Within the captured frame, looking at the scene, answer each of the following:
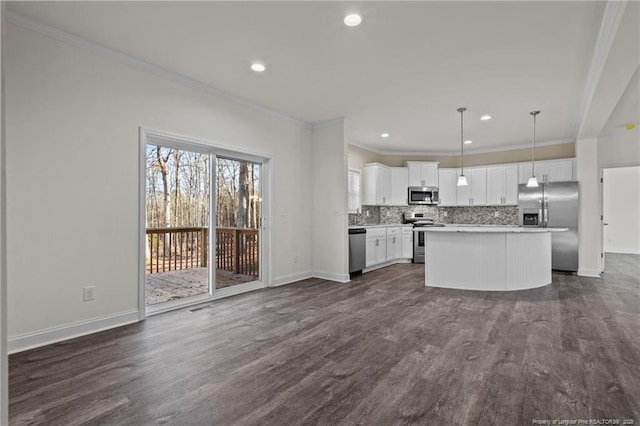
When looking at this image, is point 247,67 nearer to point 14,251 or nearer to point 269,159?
point 269,159

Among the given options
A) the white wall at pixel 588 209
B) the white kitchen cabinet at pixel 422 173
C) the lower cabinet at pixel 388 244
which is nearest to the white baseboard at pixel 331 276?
the lower cabinet at pixel 388 244

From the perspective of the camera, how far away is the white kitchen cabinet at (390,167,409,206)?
774cm

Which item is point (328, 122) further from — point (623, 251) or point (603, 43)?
point (623, 251)

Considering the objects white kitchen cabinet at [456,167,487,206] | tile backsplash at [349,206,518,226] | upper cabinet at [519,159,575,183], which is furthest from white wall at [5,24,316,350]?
upper cabinet at [519,159,575,183]

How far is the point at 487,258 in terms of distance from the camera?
4.61m

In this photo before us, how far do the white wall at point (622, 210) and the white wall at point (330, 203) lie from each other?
8615 millimetres

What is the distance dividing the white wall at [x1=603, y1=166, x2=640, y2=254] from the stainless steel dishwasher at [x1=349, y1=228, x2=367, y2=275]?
8.13 meters

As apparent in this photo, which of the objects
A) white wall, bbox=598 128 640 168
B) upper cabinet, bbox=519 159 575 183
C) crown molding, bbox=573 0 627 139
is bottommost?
upper cabinet, bbox=519 159 575 183

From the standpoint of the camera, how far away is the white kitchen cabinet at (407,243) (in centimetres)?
743

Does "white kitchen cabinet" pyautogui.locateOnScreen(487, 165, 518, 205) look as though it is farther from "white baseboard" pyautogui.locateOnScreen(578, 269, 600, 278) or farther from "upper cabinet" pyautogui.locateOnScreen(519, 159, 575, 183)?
"white baseboard" pyautogui.locateOnScreen(578, 269, 600, 278)

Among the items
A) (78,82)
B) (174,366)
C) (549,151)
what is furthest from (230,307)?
(549,151)

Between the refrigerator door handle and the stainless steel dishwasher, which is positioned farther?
the refrigerator door handle

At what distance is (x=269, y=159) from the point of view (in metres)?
4.97

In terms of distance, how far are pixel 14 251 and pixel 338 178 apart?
4120mm
